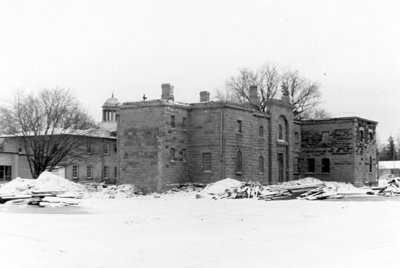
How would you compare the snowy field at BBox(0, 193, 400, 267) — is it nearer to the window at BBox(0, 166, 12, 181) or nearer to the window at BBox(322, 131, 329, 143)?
the window at BBox(0, 166, 12, 181)

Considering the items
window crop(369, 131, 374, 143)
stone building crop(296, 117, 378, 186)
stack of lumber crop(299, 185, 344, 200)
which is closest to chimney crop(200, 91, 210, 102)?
stone building crop(296, 117, 378, 186)

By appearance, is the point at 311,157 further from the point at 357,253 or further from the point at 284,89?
the point at 357,253

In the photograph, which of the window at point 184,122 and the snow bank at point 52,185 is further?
the window at point 184,122

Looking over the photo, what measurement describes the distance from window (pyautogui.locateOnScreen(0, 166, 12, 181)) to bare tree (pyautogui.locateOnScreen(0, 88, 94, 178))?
10.1ft

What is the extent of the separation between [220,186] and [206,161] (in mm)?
4743

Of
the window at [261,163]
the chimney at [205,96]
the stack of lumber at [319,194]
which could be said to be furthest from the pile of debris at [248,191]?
the chimney at [205,96]

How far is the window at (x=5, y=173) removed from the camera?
178 ft

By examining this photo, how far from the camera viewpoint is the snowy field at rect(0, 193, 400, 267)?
520 inches

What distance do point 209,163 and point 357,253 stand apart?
103ft

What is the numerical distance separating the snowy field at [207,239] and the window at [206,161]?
1743 cm

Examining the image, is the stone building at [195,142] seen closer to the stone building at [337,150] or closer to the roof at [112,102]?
the stone building at [337,150]

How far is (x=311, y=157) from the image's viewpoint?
59875 millimetres

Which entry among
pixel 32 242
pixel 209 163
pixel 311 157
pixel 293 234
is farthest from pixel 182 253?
pixel 311 157

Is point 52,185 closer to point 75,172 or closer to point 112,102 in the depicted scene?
point 75,172
